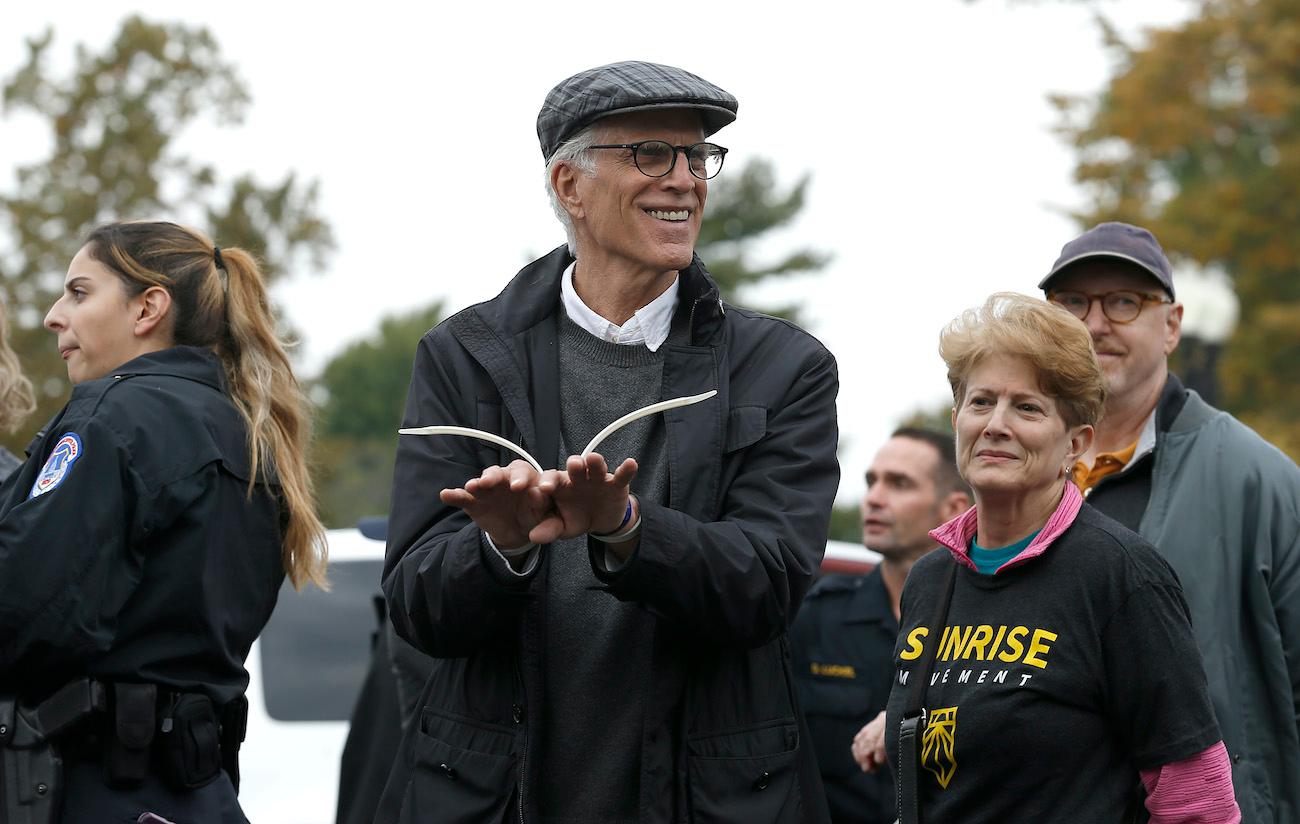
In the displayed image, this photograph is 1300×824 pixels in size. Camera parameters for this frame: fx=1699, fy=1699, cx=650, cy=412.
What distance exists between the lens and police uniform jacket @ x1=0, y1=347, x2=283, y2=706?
3295 mm

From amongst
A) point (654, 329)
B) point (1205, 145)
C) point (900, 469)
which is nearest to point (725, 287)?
point (1205, 145)

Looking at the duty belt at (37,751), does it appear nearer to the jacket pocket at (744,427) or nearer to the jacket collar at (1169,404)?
the jacket pocket at (744,427)

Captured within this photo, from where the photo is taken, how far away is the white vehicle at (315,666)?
605cm

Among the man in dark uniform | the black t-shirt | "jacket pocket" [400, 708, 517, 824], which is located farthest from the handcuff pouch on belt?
the man in dark uniform

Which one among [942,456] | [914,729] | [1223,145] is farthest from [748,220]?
[914,729]

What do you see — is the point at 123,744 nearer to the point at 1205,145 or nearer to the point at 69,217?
the point at 69,217

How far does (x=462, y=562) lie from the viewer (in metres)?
2.93

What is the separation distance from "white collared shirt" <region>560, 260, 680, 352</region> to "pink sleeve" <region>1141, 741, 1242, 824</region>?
1.23 meters

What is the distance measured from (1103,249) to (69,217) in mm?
19051

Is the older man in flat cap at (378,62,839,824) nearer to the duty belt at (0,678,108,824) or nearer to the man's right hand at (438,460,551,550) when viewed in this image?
the man's right hand at (438,460,551,550)

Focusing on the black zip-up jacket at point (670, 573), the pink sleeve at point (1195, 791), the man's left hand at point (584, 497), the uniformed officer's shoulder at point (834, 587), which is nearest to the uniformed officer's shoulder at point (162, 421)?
Result: the black zip-up jacket at point (670, 573)

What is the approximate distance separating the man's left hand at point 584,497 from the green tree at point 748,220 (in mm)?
41017

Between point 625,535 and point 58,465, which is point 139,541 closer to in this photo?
point 58,465

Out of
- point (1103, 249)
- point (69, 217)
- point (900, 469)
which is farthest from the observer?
point (69, 217)
